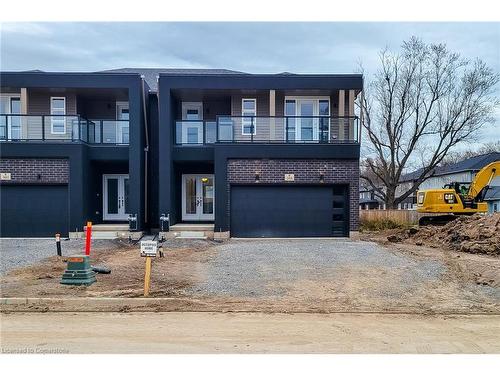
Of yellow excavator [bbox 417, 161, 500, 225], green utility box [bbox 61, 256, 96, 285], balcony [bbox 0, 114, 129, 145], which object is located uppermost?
balcony [bbox 0, 114, 129, 145]

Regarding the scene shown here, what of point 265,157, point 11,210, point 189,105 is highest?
point 189,105

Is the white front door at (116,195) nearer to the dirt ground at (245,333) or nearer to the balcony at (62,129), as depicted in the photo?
the balcony at (62,129)

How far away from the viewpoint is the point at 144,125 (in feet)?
60.1

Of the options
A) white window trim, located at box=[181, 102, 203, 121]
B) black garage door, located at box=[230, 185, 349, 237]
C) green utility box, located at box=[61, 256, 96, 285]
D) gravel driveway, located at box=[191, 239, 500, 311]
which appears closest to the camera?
gravel driveway, located at box=[191, 239, 500, 311]

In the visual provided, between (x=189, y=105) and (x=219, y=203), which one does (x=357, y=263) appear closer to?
(x=219, y=203)

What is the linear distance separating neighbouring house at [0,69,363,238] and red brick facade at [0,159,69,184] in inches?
1.6

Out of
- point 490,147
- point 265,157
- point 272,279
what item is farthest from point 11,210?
point 490,147

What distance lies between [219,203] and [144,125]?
5149 mm

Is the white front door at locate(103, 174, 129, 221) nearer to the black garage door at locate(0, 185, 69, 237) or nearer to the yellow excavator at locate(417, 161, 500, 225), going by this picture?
the black garage door at locate(0, 185, 69, 237)

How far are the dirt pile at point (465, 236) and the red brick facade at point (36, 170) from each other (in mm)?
14765

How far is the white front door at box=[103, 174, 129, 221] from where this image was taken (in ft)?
63.3
